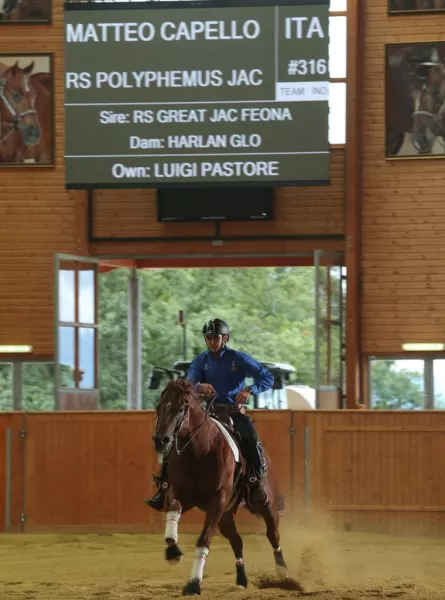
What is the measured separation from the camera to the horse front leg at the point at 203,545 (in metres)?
11.5

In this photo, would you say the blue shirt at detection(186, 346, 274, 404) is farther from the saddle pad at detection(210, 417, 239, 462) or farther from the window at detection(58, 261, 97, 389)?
the window at detection(58, 261, 97, 389)

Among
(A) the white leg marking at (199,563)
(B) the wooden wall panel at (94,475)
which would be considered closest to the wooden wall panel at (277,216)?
(B) the wooden wall panel at (94,475)

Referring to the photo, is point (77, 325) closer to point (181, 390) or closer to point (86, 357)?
point (86, 357)

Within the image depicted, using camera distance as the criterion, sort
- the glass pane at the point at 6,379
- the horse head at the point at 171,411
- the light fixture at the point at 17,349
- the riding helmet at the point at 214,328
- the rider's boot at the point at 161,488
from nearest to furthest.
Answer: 1. the horse head at the point at 171,411
2. the rider's boot at the point at 161,488
3. the riding helmet at the point at 214,328
4. the light fixture at the point at 17,349
5. the glass pane at the point at 6,379

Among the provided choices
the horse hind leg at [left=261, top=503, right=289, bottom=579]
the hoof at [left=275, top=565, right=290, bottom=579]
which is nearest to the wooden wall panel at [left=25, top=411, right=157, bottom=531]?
the horse hind leg at [left=261, top=503, right=289, bottom=579]

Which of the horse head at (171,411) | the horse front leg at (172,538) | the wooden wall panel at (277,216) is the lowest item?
the horse front leg at (172,538)

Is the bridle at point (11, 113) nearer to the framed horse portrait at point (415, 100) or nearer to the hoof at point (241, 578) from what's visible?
the framed horse portrait at point (415, 100)

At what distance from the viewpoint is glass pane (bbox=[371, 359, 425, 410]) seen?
23797 millimetres

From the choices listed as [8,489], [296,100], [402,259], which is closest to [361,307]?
[402,259]

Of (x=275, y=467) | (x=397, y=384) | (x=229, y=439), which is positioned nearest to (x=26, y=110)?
(x=397, y=384)

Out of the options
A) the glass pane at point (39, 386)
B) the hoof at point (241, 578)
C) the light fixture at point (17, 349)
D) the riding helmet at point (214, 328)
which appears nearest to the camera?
the riding helmet at point (214, 328)

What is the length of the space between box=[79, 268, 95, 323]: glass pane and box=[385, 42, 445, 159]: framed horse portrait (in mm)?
5531

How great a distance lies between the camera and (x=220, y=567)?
15.0m

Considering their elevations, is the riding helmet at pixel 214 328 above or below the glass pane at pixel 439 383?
above
